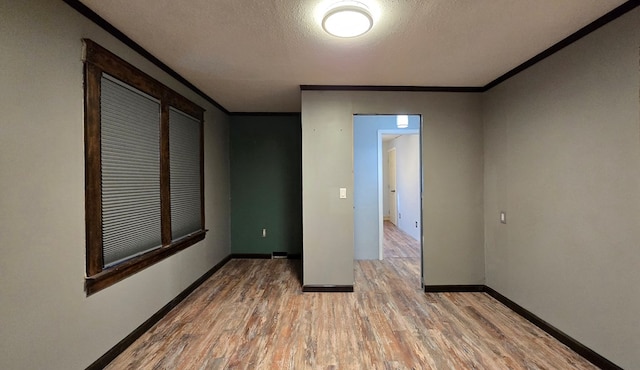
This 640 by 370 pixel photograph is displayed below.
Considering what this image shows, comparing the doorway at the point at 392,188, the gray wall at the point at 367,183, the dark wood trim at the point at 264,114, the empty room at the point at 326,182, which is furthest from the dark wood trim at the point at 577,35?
the doorway at the point at 392,188

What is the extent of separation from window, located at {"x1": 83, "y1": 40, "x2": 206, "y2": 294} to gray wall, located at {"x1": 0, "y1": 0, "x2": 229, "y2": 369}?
7 cm

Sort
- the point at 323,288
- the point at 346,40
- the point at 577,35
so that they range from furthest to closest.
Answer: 1. the point at 323,288
2. the point at 346,40
3. the point at 577,35

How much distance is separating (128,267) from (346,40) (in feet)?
7.85

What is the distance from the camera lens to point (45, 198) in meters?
1.48

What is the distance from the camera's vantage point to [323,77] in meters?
2.83

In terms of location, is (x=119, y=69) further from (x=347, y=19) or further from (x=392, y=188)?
(x=392, y=188)

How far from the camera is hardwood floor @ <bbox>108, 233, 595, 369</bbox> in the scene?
1915 millimetres

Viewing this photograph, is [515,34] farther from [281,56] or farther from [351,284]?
[351,284]

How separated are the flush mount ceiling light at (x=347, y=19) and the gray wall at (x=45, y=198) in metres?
1.56

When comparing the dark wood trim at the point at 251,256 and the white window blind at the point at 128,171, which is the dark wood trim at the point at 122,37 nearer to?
the white window blind at the point at 128,171

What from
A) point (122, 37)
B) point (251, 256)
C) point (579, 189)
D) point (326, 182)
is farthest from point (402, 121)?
point (122, 37)

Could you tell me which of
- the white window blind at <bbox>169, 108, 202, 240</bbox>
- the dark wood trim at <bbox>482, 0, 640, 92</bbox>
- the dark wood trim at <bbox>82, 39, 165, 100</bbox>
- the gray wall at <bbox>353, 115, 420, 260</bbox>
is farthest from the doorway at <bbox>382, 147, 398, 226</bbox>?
the dark wood trim at <bbox>82, 39, 165, 100</bbox>

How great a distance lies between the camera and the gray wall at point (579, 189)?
1.69 metres

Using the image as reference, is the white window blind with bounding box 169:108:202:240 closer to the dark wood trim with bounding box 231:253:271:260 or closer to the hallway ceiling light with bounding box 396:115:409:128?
the dark wood trim with bounding box 231:253:271:260
